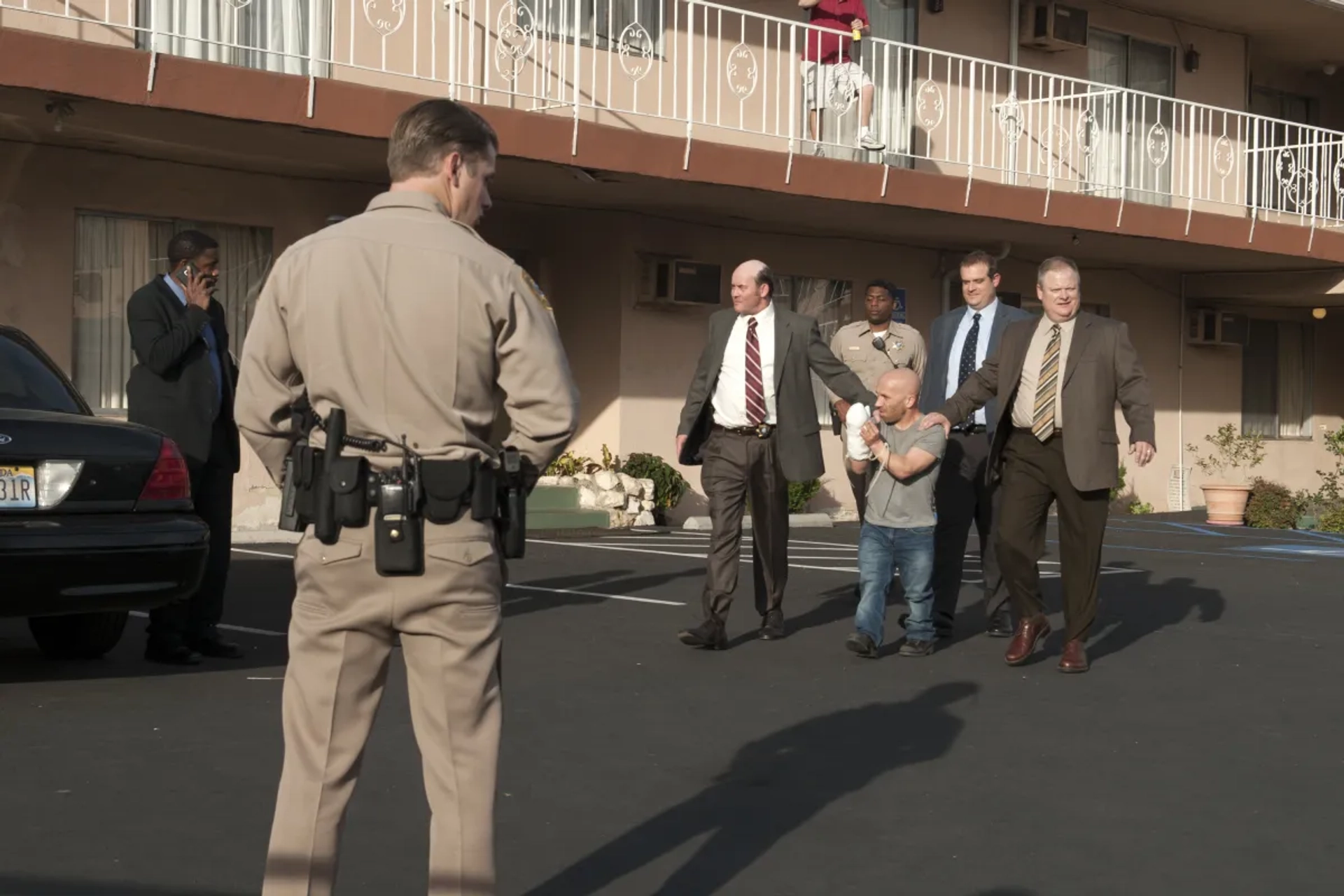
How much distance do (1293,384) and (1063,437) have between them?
60.9 ft

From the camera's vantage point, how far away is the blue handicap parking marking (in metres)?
16.2

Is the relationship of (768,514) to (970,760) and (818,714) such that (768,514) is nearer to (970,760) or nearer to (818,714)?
(818,714)

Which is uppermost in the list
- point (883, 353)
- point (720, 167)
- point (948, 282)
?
point (720, 167)

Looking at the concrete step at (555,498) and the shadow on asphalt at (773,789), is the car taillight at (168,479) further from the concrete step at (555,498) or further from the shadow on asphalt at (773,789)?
the concrete step at (555,498)

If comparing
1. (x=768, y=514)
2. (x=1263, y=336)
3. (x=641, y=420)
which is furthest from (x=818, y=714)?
(x=1263, y=336)

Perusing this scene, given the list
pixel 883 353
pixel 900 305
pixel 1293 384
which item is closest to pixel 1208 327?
pixel 1293 384

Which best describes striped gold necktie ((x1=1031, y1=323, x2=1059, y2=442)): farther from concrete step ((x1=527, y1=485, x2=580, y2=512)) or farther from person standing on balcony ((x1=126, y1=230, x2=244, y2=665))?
concrete step ((x1=527, y1=485, x2=580, y2=512))

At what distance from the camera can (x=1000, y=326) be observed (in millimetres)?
Answer: 9969

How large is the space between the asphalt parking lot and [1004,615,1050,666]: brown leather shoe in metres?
0.07

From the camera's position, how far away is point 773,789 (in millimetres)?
6109

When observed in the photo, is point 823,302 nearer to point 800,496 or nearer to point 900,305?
point 900,305

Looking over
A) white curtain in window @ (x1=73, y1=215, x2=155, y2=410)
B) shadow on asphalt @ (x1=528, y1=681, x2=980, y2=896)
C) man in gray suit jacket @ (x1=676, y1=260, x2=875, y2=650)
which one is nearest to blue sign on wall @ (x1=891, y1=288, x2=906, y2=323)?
white curtain in window @ (x1=73, y1=215, x2=155, y2=410)

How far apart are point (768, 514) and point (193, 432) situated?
112 inches

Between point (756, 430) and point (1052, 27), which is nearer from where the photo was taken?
point (756, 430)
